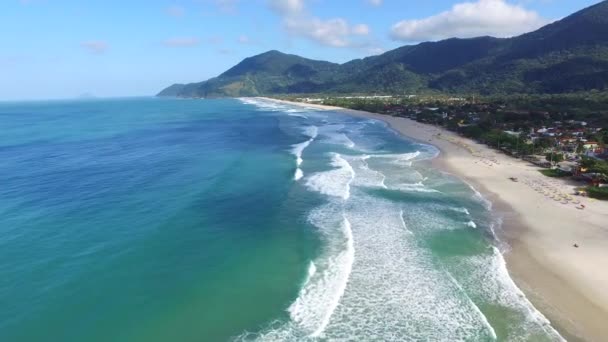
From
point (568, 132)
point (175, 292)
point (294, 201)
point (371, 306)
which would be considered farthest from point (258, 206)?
point (568, 132)

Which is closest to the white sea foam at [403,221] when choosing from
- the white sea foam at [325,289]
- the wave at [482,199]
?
the white sea foam at [325,289]

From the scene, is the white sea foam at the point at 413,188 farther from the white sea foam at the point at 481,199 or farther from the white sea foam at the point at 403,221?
the white sea foam at the point at 403,221

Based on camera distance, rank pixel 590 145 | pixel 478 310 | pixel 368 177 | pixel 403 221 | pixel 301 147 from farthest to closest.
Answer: pixel 301 147, pixel 590 145, pixel 368 177, pixel 403 221, pixel 478 310

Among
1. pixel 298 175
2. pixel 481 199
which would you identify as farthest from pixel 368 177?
pixel 481 199

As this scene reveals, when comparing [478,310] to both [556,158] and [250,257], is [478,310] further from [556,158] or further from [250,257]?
[556,158]

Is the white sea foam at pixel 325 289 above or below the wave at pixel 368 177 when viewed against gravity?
above

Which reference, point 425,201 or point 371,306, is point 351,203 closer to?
point 425,201
